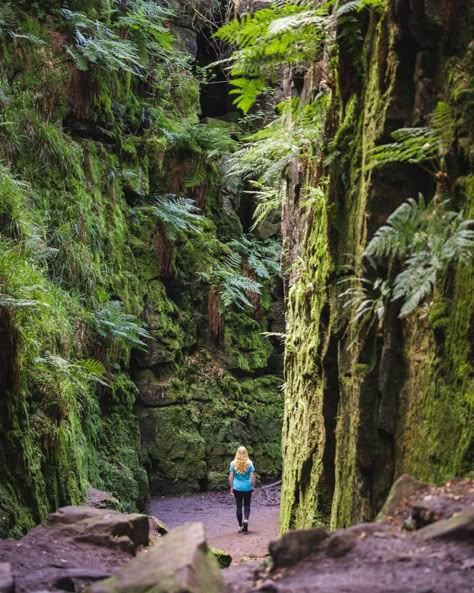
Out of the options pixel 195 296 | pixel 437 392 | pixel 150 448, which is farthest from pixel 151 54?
pixel 437 392

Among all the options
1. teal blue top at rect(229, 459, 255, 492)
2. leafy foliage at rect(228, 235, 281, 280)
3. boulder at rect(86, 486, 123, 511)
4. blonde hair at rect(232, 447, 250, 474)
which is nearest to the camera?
boulder at rect(86, 486, 123, 511)

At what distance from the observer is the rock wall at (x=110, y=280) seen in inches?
316

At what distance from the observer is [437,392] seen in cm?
461

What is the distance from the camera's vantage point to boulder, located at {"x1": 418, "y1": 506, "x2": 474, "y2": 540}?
10.9ft

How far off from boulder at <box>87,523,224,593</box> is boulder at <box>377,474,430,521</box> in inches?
48.6

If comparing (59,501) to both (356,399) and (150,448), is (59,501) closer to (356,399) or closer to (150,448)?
(356,399)

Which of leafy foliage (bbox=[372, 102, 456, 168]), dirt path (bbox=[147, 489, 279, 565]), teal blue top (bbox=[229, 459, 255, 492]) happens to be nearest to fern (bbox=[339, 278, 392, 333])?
leafy foliage (bbox=[372, 102, 456, 168])

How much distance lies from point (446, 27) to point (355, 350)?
2560 millimetres

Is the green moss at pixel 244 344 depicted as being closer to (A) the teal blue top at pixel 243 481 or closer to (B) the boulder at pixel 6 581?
(A) the teal blue top at pixel 243 481

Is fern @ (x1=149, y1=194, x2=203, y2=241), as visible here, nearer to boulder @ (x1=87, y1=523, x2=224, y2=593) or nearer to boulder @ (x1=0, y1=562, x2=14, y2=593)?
boulder @ (x1=0, y1=562, x2=14, y2=593)

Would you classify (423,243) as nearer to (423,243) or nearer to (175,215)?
(423,243)

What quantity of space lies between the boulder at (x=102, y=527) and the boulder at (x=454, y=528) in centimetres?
215

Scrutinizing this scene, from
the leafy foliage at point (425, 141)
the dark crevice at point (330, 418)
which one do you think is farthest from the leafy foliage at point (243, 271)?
the leafy foliage at point (425, 141)

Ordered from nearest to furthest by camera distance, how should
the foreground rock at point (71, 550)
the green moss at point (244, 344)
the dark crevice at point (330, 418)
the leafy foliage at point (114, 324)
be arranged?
the foreground rock at point (71, 550), the dark crevice at point (330, 418), the leafy foliage at point (114, 324), the green moss at point (244, 344)
